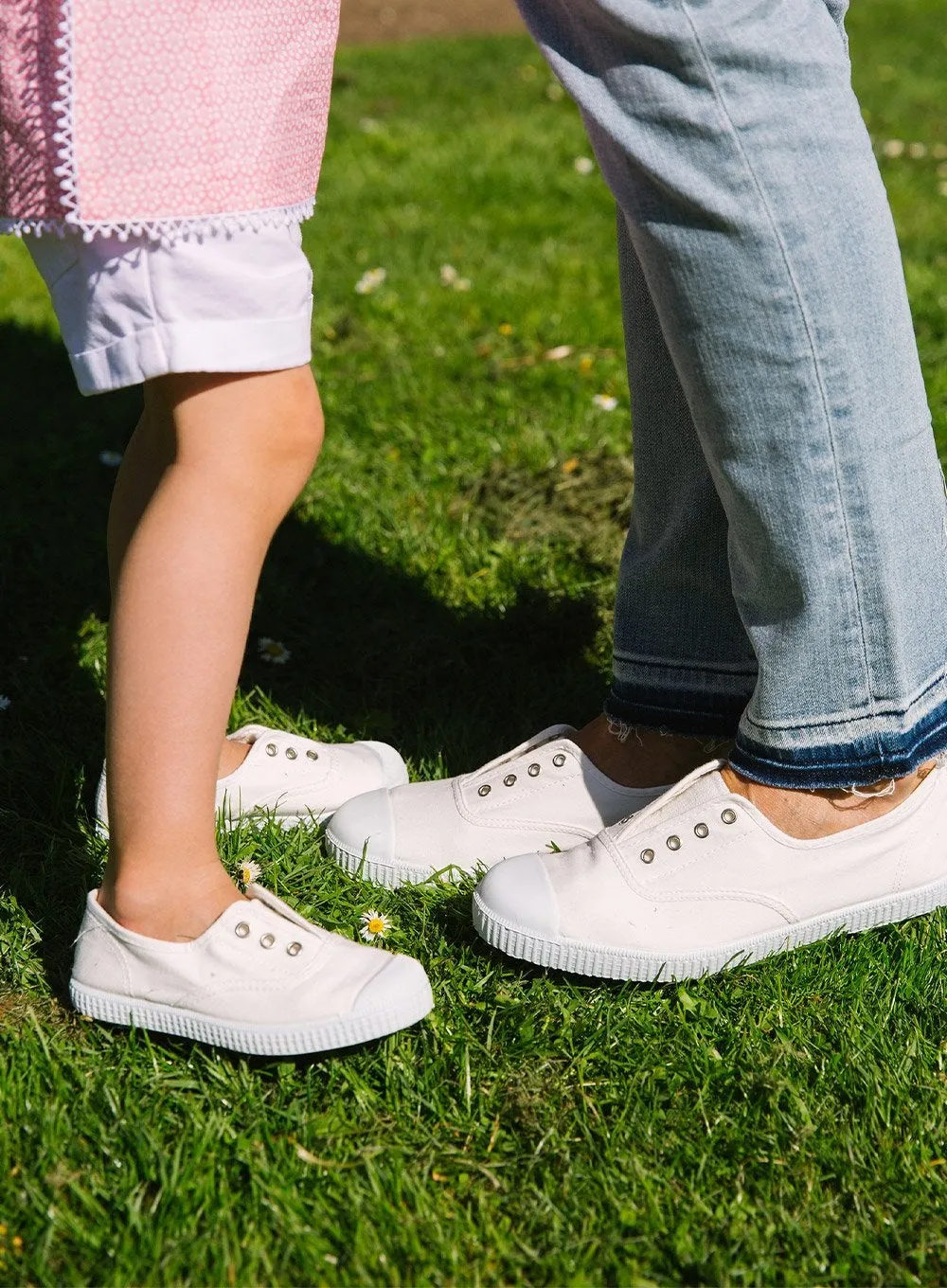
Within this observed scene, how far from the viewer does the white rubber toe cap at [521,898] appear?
1.61 metres

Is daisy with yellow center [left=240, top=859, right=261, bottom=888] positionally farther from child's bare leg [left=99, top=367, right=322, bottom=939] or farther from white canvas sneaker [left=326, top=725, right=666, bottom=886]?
child's bare leg [left=99, top=367, right=322, bottom=939]

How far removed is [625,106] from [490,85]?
690cm

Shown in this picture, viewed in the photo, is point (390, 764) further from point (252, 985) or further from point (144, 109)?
→ point (144, 109)

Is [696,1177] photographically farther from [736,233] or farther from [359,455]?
[359,455]

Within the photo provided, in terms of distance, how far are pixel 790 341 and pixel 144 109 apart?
707mm

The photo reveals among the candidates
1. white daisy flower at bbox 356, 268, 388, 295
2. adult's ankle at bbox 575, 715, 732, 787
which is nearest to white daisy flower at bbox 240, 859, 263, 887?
adult's ankle at bbox 575, 715, 732, 787

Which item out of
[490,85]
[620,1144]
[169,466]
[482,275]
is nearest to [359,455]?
[482,275]

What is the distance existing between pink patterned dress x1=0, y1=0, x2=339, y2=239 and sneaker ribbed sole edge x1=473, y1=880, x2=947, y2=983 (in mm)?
880

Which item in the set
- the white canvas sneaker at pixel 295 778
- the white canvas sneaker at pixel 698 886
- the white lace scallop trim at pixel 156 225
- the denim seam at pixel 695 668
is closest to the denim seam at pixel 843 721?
the white canvas sneaker at pixel 698 886

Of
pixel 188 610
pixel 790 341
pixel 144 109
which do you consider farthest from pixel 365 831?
pixel 144 109

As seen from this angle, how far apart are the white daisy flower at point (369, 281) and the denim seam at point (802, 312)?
2.94m

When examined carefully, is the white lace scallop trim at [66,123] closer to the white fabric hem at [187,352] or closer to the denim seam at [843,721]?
the white fabric hem at [187,352]

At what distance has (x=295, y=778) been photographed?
6.41 feet

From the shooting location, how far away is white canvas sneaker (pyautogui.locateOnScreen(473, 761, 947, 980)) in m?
1.61
